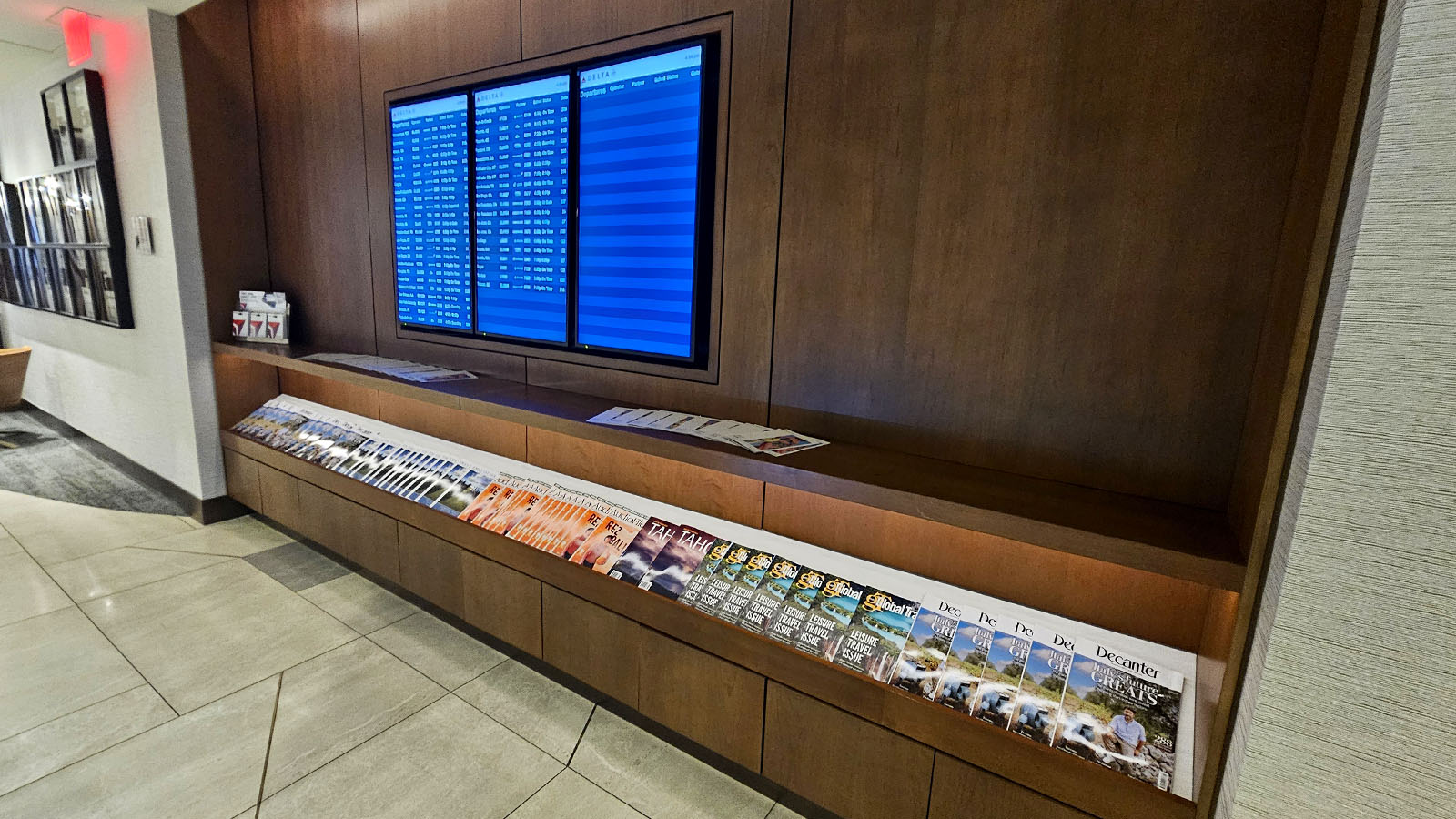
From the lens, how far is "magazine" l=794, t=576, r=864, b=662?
182 centimetres

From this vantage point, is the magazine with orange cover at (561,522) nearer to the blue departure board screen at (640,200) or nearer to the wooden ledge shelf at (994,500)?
the wooden ledge shelf at (994,500)

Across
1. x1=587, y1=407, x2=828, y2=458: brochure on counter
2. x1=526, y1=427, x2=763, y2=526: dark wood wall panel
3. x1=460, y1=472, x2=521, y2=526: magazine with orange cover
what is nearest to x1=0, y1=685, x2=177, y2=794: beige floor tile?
x1=460, y1=472, x2=521, y2=526: magazine with orange cover

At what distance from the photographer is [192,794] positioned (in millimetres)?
1998

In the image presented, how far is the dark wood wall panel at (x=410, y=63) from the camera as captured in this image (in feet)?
9.10

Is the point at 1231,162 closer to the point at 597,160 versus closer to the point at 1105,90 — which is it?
the point at 1105,90

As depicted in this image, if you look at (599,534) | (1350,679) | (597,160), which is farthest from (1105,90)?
(599,534)

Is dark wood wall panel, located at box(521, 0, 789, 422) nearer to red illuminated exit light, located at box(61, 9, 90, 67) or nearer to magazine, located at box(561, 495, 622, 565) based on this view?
magazine, located at box(561, 495, 622, 565)

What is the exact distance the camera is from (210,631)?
2904 mm

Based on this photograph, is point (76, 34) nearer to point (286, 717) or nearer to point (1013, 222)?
point (286, 717)

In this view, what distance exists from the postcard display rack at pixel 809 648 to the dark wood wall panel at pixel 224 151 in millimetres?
1468

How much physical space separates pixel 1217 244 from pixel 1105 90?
17.8 inches

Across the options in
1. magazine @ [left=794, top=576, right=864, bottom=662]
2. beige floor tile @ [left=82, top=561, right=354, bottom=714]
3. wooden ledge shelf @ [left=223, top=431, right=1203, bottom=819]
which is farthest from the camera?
beige floor tile @ [left=82, top=561, right=354, bottom=714]

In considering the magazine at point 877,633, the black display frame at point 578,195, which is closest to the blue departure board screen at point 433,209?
the black display frame at point 578,195

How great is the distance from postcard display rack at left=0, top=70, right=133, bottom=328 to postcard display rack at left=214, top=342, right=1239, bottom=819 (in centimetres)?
235
